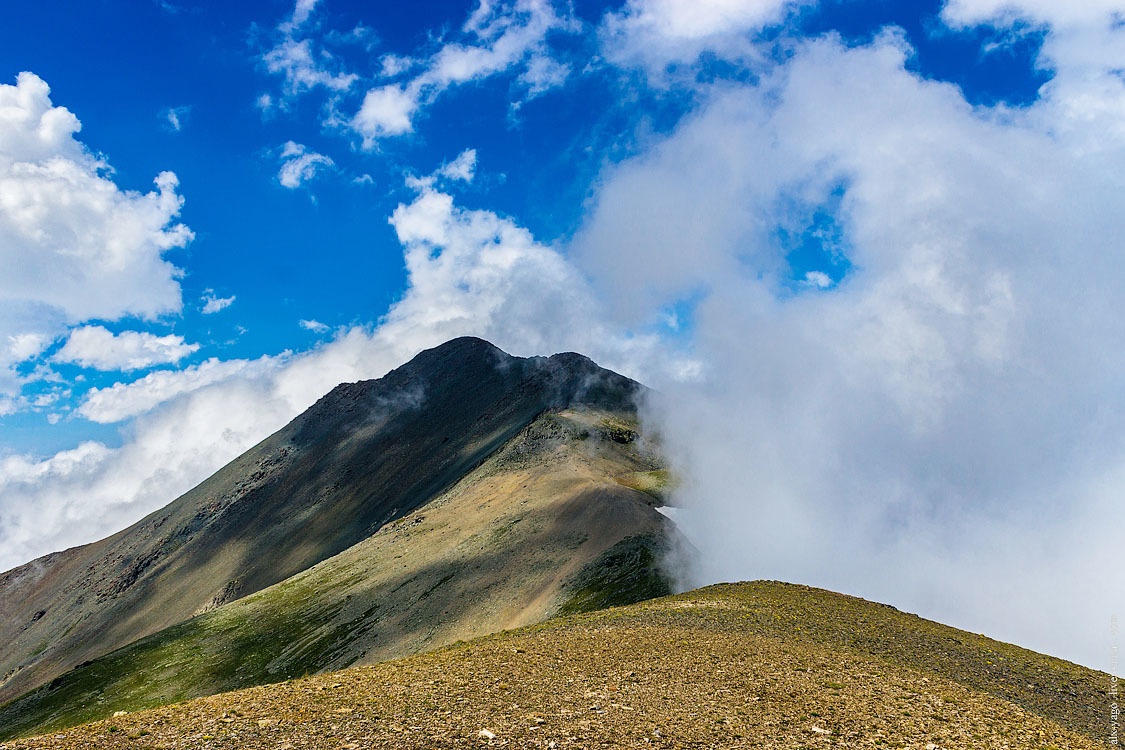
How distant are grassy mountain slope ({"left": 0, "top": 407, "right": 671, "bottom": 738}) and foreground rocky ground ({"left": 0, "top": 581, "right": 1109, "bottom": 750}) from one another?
3576 cm

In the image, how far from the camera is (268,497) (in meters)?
195

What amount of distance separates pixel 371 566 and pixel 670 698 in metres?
93.5

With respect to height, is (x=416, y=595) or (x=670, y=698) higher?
(x=416, y=595)

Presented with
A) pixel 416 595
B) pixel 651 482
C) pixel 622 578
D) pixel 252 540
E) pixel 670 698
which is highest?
pixel 651 482

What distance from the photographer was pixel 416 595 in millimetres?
91188

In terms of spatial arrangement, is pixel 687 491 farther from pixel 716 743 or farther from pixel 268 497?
pixel 268 497

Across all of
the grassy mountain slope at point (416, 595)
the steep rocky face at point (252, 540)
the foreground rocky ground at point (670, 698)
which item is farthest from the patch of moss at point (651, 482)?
the foreground rocky ground at point (670, 698)

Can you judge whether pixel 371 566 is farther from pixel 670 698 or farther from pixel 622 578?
pixel 670 698

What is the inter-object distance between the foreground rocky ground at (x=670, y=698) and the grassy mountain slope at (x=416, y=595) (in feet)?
117

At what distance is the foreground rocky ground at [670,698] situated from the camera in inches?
922

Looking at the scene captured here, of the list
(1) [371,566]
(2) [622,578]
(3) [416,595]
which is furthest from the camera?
(1) [371,566]

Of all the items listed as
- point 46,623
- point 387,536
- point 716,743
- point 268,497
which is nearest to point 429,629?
point 387,536

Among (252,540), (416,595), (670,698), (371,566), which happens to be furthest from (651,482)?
(252,540)

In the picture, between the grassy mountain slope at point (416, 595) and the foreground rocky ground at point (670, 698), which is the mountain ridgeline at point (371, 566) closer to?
the grassy mountain slope at point (416, 595)
